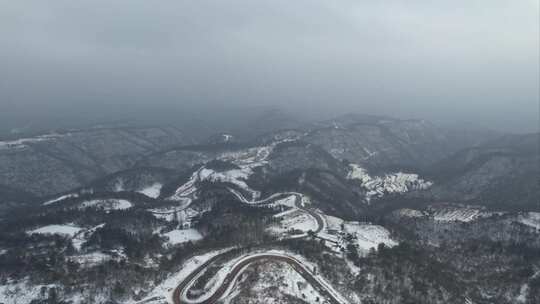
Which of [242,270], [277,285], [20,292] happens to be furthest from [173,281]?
[20,292]

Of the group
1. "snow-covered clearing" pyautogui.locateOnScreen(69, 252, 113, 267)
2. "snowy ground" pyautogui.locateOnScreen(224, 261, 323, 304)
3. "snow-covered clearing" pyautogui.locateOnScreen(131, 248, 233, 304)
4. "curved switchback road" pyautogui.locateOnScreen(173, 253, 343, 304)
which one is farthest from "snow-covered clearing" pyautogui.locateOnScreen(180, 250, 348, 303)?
"snow-covered clearing" pyautogui.locateOnScreen(69, 252, 113, 267)

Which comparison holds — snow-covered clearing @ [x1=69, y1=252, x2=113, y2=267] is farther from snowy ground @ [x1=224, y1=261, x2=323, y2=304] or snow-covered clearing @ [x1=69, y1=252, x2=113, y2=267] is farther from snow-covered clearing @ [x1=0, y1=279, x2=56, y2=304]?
snowy ground @ [x1=224, y1=261, x2=323, y2=304]

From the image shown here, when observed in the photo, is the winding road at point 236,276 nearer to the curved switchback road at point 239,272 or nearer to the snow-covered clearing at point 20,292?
the curved switchback road at point 239,272

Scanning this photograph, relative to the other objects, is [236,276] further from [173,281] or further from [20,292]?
[20,292]

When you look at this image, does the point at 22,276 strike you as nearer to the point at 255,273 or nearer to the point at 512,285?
the point at 255,273

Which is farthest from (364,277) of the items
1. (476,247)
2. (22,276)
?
(22,276)

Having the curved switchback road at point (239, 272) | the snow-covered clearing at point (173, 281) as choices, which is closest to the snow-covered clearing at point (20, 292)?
the snow-covered clearing at point (173, 281)

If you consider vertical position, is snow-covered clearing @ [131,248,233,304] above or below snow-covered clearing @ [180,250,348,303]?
below

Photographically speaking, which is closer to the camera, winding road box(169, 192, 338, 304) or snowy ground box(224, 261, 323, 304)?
snowy ground box(224, 261, 323, 304)
